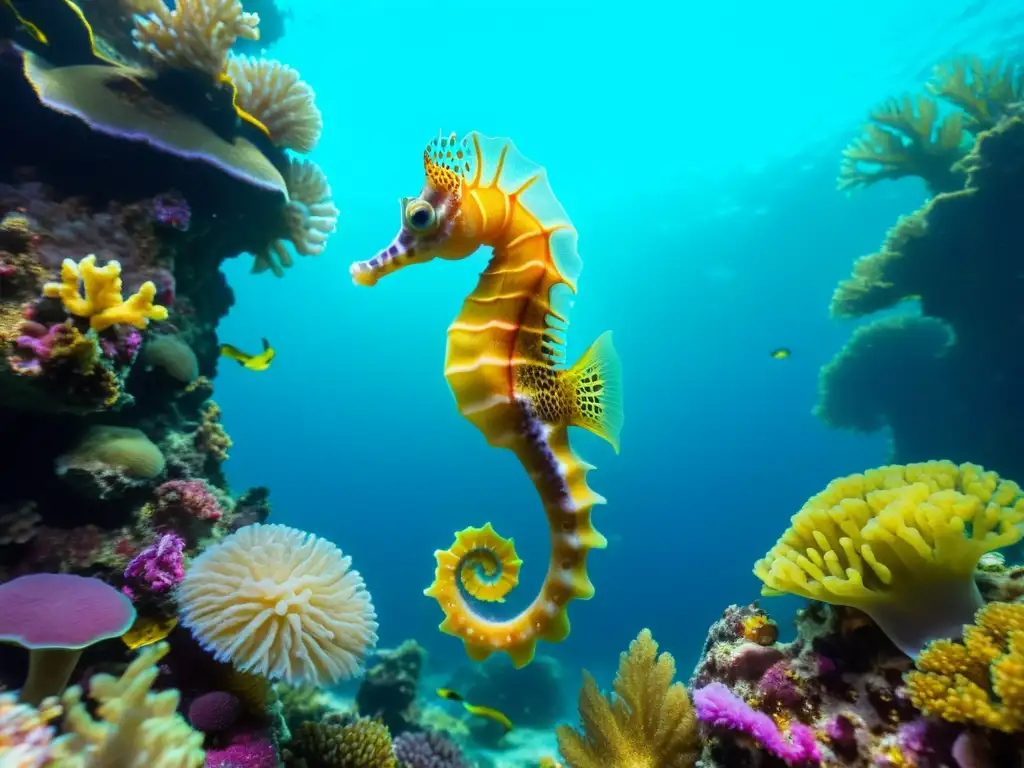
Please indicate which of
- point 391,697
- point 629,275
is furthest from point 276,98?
point 629,275

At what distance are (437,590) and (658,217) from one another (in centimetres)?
4239

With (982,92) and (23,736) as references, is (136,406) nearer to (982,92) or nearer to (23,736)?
(23,736)

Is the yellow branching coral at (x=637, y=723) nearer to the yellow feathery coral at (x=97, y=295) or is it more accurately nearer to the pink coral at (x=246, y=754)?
the pink coral at (x=246, y=754)

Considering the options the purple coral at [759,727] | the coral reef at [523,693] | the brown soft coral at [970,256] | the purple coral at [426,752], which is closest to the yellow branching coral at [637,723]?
the purple coral at [759,727]

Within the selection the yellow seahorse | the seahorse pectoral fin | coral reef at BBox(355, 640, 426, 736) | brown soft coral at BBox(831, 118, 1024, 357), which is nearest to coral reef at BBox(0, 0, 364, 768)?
the yellow seahorse

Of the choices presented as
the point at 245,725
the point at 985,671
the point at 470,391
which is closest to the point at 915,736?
the point at 985,671

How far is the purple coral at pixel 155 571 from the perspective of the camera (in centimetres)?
336

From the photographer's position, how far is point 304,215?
612 centimetres

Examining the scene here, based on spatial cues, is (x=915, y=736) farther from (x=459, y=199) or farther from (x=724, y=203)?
(x=724, y=203)

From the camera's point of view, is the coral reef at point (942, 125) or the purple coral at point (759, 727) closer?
the purple coral at point (759, 727)

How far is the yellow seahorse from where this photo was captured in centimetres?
212

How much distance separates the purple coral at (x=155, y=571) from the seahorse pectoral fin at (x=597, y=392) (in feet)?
9.53

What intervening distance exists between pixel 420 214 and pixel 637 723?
278 centimetres

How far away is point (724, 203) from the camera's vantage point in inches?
1481
